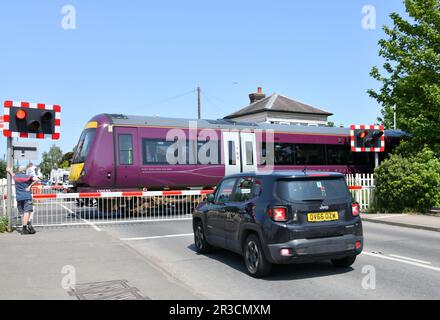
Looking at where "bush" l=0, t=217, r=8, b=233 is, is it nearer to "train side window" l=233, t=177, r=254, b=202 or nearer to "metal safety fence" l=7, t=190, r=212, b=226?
"metal safety fence" l=7, t=190, r=212, b=226

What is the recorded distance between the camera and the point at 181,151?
55.4 ft

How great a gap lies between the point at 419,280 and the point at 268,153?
12.4m

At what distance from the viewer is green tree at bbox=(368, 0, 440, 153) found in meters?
17.1

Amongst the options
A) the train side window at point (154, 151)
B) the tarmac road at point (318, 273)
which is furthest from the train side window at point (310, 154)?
the tarmac road at point (318, 273)

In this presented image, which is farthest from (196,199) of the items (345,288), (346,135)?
(345,288)

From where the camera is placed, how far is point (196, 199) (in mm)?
16750

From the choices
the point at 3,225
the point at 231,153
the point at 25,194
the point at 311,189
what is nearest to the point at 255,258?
the point at 311,189

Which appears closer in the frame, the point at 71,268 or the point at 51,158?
the point at 71,268

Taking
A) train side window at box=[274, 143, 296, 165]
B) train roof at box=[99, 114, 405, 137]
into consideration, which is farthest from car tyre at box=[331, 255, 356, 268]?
train side window at box=[274, 143, 296, 165]

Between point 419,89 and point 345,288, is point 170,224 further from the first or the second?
point 419,89

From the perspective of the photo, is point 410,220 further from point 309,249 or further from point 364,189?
point 309,249

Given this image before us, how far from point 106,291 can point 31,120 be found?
274 inches

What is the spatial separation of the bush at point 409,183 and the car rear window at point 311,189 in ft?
29.5

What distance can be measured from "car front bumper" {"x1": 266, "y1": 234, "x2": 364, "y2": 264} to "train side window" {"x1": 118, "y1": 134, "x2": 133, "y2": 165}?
10.2 meters
